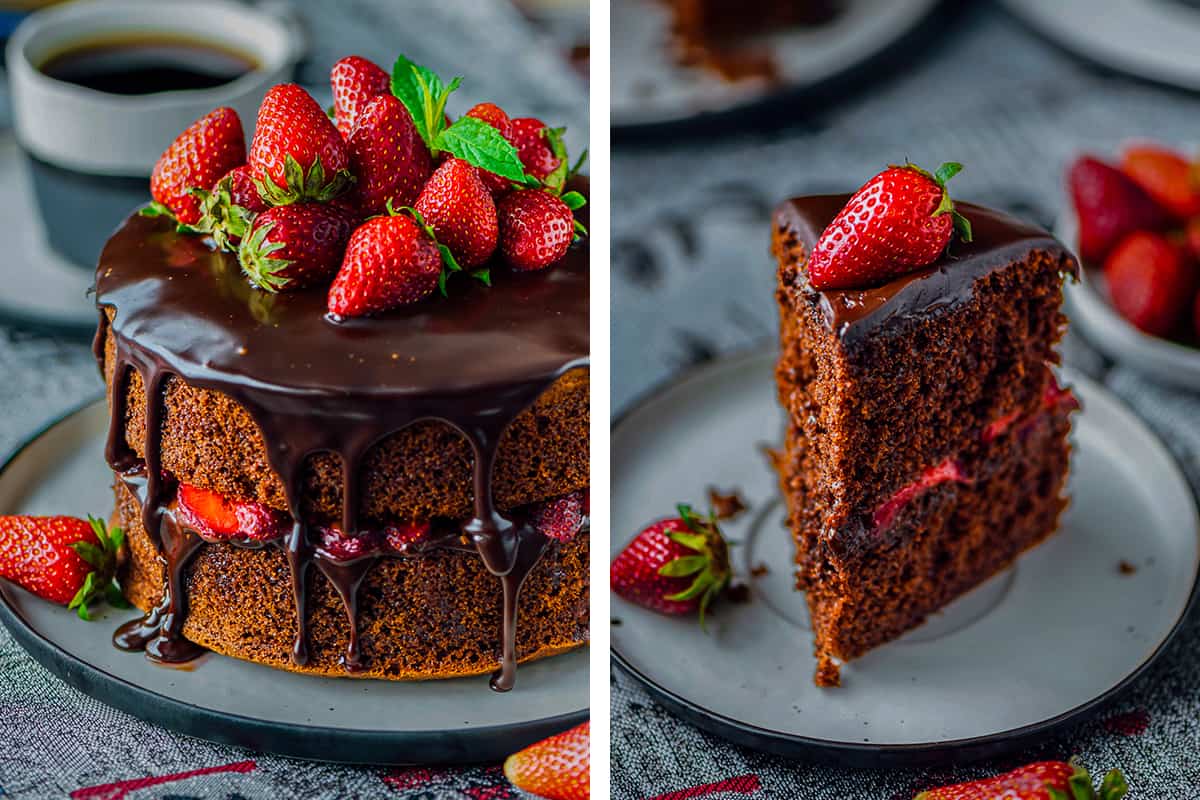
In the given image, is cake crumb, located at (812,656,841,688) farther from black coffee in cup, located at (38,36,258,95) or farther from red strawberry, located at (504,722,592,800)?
black coffee in cup, located at (38,36,258,95)

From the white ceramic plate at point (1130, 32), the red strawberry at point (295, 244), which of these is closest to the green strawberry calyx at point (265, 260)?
the red strawberry at point (295, 244)

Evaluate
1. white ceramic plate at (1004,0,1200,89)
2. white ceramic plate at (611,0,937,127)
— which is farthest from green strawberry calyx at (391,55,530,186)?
white ceramic plate at (1004,0,1200,89)

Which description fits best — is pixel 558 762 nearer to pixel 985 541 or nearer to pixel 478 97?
pixel 985 541

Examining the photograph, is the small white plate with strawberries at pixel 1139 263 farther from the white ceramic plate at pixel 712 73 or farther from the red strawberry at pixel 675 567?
the red strawberry at pixel 675 567

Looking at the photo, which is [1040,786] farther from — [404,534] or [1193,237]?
[1193,237]

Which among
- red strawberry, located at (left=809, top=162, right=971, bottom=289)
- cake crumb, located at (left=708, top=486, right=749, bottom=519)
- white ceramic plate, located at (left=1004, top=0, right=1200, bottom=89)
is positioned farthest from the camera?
white ceramic plate, located at (left=1004, top=0, right=1200, bottom=89)
